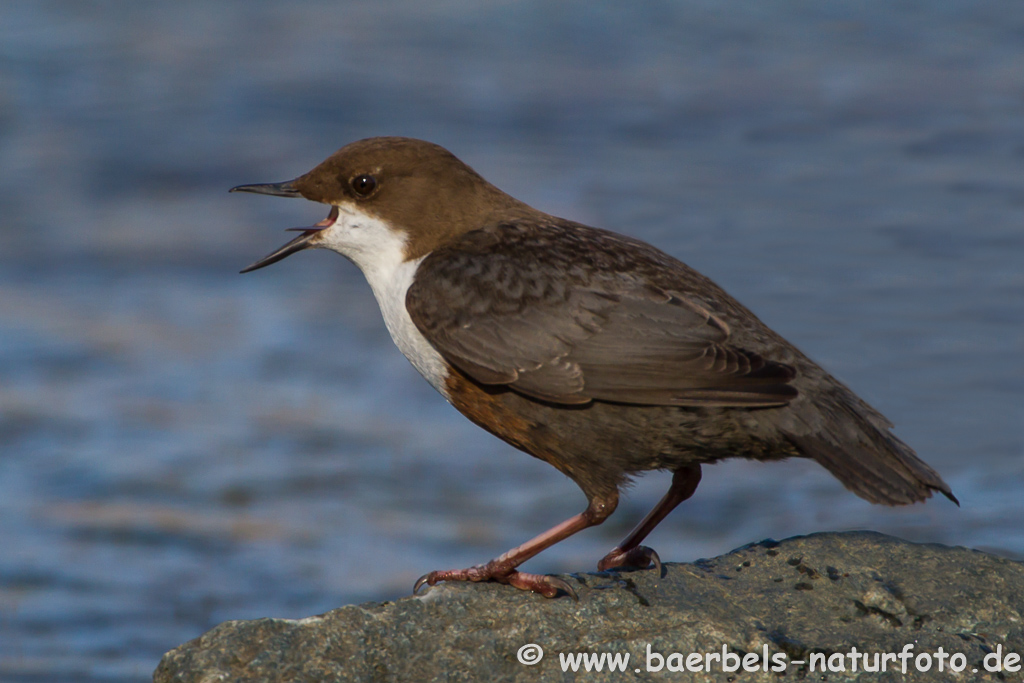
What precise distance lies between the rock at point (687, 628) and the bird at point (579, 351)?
0.17m

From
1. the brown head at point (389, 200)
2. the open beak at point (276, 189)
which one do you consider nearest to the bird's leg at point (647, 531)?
the brown head at point (389, 200)

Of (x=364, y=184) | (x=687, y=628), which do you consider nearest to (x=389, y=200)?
(x=364, y=184)

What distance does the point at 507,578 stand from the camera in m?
3.83

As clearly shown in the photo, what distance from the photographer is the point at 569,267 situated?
4.26 meters

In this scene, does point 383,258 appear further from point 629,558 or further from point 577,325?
point 629,558

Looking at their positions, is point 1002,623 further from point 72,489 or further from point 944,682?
point 72,489

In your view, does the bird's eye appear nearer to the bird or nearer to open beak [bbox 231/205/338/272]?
the bird

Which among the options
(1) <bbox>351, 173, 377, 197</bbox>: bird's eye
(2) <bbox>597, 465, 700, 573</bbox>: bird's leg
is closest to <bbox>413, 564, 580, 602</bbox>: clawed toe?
(2) <bbox>597, 465, 700, 573</bbox>: bird's leg

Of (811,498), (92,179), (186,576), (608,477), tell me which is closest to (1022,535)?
(811,498)

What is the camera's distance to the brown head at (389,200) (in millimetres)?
4520

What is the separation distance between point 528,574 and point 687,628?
500mm

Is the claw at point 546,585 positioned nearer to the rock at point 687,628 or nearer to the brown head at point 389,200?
the rock at point 687,628

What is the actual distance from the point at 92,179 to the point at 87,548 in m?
5.50

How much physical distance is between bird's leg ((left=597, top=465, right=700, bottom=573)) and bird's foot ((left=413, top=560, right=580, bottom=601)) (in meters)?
0.45
